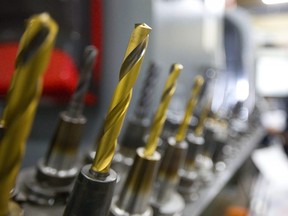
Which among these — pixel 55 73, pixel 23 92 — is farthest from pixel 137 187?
pixel 55 73

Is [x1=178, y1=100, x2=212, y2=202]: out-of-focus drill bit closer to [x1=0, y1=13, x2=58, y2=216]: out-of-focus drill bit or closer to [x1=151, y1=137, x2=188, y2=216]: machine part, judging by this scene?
[x1=151, y1=137, x2=188, y2=216]: machine part

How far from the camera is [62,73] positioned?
40 cm

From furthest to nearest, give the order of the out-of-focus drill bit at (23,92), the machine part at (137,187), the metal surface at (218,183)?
the metal surface at (218,183) → the machine part at (137,187) → the out-of-focus drill bit at (23,92)

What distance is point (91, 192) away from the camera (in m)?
0.17

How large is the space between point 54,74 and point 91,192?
0.87 ft

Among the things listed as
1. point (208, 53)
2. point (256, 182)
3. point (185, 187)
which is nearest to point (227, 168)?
point (185, 187)

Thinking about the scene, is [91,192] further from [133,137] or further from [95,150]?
[133,137]

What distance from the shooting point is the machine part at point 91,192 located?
165mm

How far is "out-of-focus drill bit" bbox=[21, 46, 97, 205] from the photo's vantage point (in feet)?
0.76

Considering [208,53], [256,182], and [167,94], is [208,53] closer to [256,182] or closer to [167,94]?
[256,182]

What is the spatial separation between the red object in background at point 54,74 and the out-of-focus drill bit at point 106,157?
0.25 metres

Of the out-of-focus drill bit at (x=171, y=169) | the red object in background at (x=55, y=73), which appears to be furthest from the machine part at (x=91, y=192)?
the red object in background at (x=55, y=73)

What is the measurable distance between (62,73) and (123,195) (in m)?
0.22

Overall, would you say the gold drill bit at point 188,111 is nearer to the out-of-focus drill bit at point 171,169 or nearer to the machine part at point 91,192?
the out-of-focus drill bit at point 171,169
